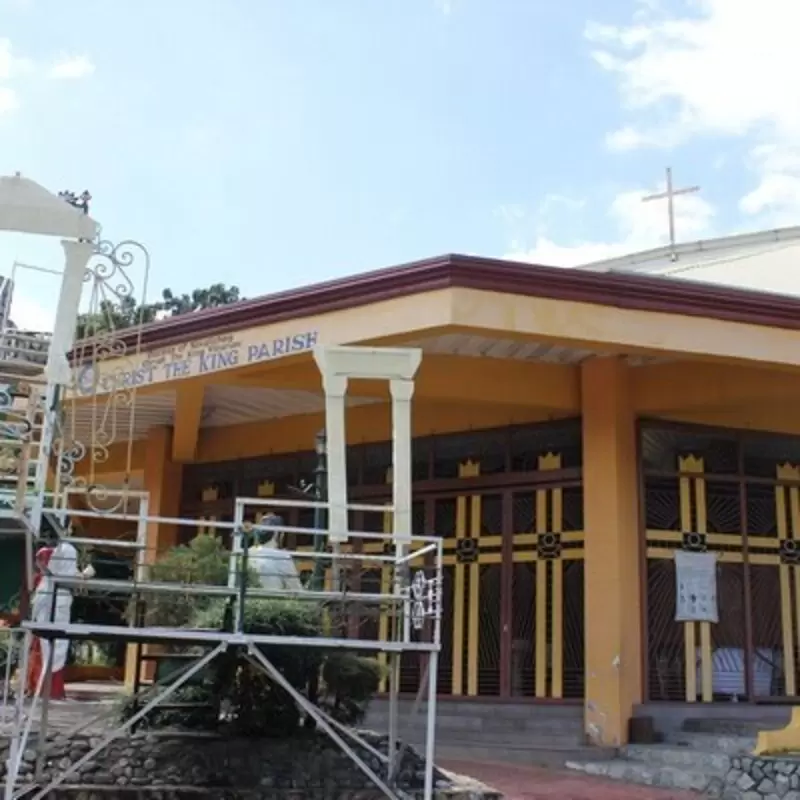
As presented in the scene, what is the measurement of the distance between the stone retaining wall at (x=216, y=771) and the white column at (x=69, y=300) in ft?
8.69

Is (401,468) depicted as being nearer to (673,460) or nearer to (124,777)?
(124,777)

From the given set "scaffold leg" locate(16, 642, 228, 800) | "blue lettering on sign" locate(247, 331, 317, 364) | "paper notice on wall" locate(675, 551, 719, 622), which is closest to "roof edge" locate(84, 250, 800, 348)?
"blue lettering on sign" locate(247, 331, 317, 364)

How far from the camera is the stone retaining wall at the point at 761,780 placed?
8.34 metres

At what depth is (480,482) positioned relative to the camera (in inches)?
509

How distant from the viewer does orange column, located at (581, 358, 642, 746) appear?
11.1 m

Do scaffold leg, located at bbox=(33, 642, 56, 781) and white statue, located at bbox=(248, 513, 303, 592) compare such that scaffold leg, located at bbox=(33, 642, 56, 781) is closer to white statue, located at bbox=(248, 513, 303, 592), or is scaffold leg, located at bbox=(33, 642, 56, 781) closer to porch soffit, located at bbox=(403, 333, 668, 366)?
white statue, located at bbox=(248, 513, 303, 592)

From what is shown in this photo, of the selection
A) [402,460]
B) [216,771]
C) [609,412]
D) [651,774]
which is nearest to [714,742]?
[651,774]

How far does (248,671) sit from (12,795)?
1892 mm

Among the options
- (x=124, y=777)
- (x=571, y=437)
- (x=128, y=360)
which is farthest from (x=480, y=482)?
(x=124, y=777)

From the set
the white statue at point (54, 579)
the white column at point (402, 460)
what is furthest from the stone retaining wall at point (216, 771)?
the white column at point (402, 460)

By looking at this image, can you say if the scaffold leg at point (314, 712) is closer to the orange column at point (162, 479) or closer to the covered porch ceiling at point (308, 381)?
the covered porch ceiling at point (308, 381)

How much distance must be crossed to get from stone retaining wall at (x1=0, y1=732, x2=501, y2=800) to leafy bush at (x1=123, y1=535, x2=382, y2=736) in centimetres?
31

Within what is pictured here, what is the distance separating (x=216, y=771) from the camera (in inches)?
298

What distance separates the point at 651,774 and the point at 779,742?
1202mm
